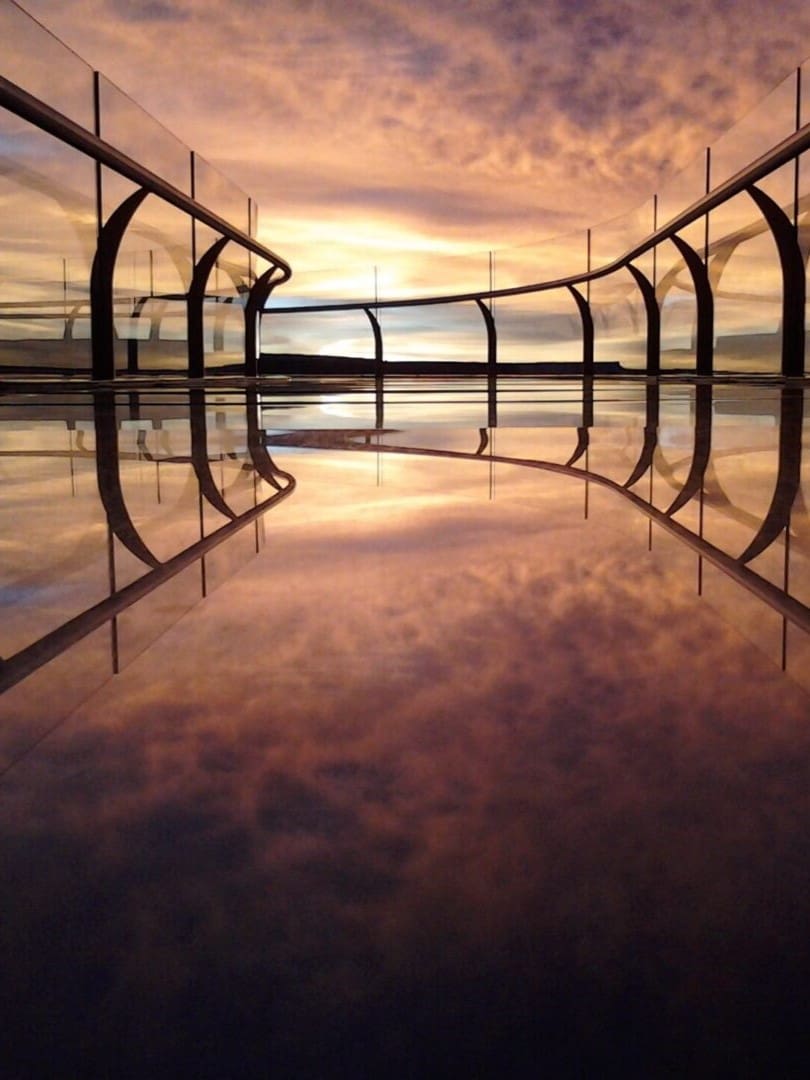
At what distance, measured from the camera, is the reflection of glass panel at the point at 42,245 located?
22.8ft

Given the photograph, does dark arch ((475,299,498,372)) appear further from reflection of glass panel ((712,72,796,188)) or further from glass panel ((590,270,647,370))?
reflection of glass panel ((712,72,796,188))

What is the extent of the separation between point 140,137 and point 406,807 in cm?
809

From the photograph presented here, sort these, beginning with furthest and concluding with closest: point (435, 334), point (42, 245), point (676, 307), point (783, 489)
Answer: point (435, 334) → point (676, 307) → point (42, 245) → point (783, 489)

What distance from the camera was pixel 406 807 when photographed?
29.3 inches

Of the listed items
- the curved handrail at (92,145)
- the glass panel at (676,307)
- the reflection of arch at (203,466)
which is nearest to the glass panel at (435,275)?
the glass panel at (676,307)

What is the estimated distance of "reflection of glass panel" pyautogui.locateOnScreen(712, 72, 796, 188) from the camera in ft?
27.1

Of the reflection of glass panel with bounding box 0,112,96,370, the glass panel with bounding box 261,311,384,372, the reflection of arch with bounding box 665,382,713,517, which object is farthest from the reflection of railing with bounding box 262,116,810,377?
the reflection of glass panel with bounding box 0,112,96,370

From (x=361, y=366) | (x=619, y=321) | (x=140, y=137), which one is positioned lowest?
(x=361, y=366)

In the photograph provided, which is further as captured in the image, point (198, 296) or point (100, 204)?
point (198, 296)

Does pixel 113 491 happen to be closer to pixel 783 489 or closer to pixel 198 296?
pixel 783 489

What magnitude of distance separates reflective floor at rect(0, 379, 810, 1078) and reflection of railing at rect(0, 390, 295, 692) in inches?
0.4

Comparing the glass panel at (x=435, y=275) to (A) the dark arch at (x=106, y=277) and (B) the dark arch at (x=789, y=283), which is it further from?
(A) the dark arch at (x=106, y=277)

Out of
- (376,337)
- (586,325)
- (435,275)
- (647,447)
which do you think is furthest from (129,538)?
(376,337)

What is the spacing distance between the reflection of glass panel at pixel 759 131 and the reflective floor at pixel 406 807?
741 cm
